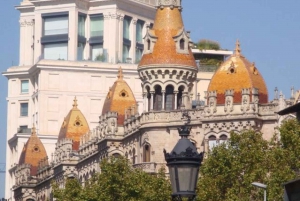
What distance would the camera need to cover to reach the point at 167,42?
14662 centimetres

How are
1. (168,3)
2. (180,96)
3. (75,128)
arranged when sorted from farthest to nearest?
(75,128), (168,3), (180,96)

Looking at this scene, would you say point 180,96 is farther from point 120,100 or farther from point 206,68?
point 206,68

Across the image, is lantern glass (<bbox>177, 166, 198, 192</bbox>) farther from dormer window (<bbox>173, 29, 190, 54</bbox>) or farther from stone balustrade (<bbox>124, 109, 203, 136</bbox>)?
dormer window (<bbox>173, 29, 190, 54</bbox>)

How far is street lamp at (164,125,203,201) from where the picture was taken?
53344mm

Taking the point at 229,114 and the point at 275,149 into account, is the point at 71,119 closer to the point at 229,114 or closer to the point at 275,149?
the point at 229,114

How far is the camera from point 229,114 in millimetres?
137625

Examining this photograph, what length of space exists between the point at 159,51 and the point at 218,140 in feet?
42.8

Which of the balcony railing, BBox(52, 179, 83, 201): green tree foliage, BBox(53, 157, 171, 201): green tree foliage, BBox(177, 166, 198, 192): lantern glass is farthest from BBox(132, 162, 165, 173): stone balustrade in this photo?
BBox(177, 166, 198, 192): lantern glass

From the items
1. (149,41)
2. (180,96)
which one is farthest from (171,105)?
(149,41)

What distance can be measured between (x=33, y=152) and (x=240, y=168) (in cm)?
8543

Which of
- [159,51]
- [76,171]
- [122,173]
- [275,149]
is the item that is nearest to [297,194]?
[275,149]

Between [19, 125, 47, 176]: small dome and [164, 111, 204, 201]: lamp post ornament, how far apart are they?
467 feet

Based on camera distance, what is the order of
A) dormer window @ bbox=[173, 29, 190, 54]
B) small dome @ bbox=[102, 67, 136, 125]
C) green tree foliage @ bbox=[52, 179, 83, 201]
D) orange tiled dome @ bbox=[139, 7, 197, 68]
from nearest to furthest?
green tree foliage @ bbox=[52, 179, 83, 201] < orange tiled dome @ bbox=[139, 7, 197, 68] < dormer window @ bbox=[173, 29, 190, 54] < small dome @ bbox=[102, 67, 136, 125]

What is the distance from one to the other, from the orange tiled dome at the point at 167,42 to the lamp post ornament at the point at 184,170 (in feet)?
300
